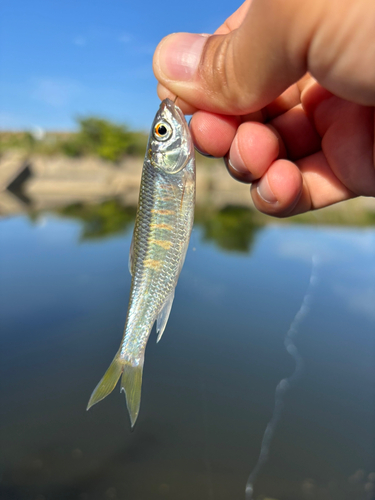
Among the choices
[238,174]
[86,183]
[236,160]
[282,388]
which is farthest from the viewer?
[86,183]

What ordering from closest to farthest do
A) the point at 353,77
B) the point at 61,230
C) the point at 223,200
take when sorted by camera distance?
the point at 353,77 < the point at 61,230 < the point at 223,200

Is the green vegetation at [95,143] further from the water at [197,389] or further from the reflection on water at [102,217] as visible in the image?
the water at [197,389]

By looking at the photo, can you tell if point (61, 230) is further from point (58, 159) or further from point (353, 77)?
point (58, 159)

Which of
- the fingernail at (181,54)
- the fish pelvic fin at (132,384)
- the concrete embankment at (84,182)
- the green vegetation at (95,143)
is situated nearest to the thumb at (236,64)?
the fingernail at (181,54)

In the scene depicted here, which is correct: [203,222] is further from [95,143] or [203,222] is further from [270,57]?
[95,143]

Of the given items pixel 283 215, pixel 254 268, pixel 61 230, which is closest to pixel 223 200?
pixel 61 230

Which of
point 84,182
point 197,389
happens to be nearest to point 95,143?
point 84,182
